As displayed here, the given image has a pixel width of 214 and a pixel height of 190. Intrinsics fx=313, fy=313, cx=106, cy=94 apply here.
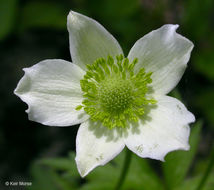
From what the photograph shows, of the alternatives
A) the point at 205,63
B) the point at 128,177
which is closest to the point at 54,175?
the point at 128,177

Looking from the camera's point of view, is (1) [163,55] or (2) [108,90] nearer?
(1) [163,55]

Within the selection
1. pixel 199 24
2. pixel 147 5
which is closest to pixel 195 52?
pixel 199 24

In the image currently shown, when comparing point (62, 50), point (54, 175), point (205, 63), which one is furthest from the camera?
point (62, 50)

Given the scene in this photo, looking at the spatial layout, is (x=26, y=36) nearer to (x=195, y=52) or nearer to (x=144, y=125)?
(x=195, y=52)

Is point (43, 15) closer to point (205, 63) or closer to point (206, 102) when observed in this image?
point (205, 63)

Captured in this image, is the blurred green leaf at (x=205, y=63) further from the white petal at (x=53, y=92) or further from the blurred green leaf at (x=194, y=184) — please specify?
the white petal at (x=53, y=92)

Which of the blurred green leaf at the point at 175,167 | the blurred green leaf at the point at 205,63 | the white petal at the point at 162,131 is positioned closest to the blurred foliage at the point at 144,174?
the blurred green leaf at the point at 175,167
